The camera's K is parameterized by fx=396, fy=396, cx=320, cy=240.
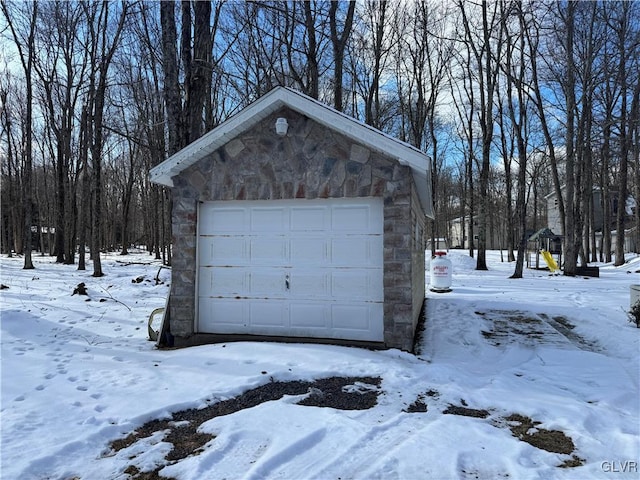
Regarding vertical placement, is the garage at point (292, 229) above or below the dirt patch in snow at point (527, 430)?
above

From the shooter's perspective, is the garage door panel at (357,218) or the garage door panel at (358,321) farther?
the garage door panel at (357,218)

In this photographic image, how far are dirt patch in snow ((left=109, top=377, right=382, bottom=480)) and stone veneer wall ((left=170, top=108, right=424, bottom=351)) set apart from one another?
149 cm

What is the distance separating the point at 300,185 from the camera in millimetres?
6055

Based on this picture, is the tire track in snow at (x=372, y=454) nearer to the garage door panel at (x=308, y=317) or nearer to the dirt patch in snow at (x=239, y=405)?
the dirt patch in snow at (x=239, y=405)

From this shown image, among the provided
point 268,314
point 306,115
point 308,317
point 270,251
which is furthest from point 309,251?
point 306,115

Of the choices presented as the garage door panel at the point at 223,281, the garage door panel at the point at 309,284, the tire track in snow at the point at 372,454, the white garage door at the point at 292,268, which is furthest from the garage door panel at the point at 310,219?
the tire track in snow at the point at 372,454

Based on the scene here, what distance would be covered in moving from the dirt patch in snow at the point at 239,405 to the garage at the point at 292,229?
1.46 m

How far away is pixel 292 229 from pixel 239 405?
2951 mm

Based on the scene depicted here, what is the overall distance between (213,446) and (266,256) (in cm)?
352

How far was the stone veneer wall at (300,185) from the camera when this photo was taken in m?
5.64

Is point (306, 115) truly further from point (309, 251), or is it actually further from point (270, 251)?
point (270, 251)

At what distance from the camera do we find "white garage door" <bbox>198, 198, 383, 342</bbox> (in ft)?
19.4

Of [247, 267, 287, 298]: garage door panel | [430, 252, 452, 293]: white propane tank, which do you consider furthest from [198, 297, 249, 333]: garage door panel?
[430, 252, 452, 293]: white propane tank

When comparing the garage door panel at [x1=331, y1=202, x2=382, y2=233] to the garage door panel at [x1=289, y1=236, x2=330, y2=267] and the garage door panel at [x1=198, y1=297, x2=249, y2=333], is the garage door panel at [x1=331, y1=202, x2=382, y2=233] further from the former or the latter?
the garage door panel at [x1=198, y1=297, x2=249, y2=333]
